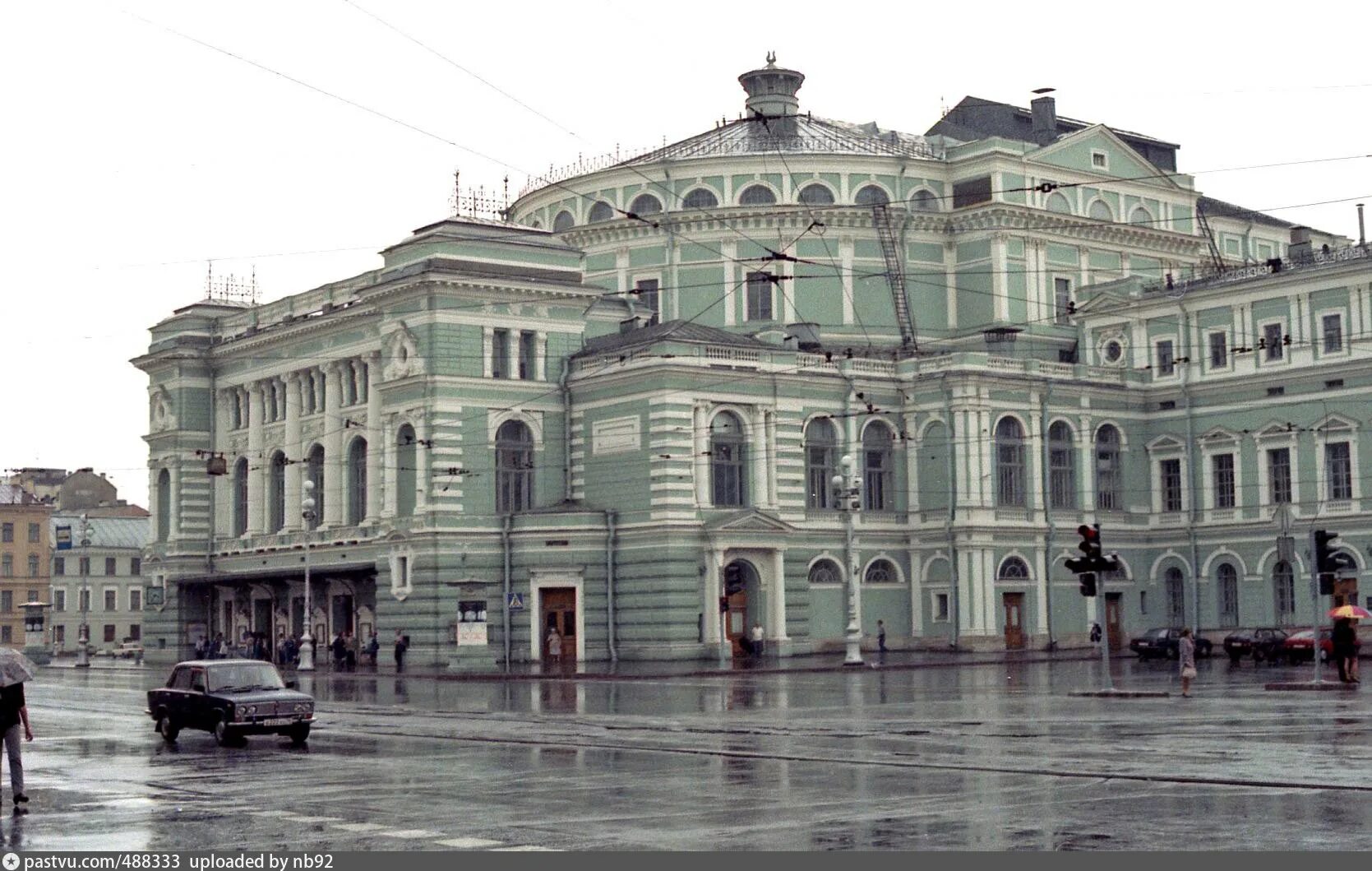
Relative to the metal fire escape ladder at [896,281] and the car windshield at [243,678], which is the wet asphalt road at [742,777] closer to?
the car windshield at [243,678]

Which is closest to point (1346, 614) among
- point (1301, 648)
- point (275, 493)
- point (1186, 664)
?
point (1186, 664)

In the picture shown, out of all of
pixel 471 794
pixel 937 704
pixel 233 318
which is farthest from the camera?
pixel 233 318

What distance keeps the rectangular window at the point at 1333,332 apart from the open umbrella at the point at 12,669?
60687 millimetres

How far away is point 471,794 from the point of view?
72.4 ft

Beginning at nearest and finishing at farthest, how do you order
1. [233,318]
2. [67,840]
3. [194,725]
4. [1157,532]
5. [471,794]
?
[67,840] < [471,794] < [194,725] < [1157,532] < [233,318]

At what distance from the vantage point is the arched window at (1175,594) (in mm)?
79938

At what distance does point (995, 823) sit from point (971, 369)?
57.2m

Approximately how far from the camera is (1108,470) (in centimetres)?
8038

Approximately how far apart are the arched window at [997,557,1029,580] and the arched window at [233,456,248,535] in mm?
34945

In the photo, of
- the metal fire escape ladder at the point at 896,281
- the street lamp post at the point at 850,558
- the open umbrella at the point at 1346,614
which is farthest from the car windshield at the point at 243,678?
the metal fire escape ladder at the point at 896,281

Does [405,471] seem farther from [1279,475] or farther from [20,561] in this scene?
[20,561]

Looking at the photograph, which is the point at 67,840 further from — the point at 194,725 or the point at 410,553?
the point at 410,553

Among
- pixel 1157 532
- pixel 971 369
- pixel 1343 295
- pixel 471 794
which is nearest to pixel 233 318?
pixel 971 369

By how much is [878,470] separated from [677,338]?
450 inches
